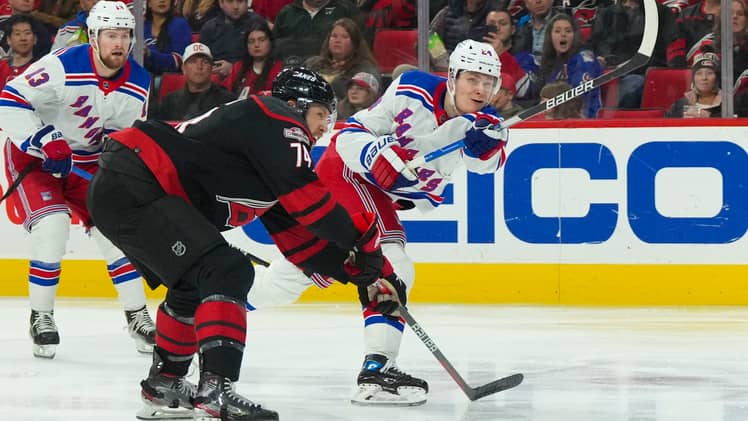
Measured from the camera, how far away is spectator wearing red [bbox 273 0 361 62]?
21.0 feet

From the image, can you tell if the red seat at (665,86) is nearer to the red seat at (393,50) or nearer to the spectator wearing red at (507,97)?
the spectator wearing red at (507,97)

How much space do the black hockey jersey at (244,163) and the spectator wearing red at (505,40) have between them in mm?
3238

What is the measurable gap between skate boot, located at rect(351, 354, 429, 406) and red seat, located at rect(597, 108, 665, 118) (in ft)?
9.35

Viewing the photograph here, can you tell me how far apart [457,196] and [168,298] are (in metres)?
3.20

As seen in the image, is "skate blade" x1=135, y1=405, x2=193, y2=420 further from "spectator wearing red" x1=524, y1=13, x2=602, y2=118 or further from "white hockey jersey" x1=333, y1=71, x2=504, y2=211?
"spectator wearing red" x1=524, y1=13, x2=602, y2=118

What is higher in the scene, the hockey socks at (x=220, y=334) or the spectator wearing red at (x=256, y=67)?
the spectator wearing red at (x=256, y=67)

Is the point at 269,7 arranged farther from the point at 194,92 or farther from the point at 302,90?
the point at 302,90

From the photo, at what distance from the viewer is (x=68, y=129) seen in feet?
15.5

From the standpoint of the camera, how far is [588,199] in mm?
6098

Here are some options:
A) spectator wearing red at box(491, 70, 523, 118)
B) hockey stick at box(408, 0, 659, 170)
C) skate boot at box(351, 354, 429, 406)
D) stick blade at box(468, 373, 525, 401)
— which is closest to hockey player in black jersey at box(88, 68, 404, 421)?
skate boot at box(351, 354, 429, 406)

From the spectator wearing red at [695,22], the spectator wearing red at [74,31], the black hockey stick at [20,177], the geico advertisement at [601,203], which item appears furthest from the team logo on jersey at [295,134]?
the spectator wearing red at [74,31]

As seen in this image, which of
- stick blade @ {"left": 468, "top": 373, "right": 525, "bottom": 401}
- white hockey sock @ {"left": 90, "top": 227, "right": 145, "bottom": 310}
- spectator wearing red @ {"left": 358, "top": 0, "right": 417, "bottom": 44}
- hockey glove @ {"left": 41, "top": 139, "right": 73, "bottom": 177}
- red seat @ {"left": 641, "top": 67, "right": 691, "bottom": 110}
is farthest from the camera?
spectator wearing red @ {"left": 358, "top": 0, "right": 417, "bottom": 44}

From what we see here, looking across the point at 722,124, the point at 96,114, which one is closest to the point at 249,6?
the point at 96,114

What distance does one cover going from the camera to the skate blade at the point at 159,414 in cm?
328
